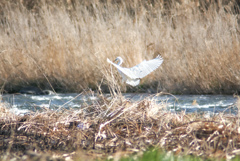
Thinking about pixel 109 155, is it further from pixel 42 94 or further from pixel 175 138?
pixel 42 94

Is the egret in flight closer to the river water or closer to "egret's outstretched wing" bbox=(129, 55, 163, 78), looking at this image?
"egret's outstretched wing" bbox=(129, 55, 163, 78)

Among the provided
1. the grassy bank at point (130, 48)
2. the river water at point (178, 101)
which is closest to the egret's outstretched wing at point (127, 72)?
the river water at point (178, 101)

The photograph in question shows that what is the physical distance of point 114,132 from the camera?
9.80 ft

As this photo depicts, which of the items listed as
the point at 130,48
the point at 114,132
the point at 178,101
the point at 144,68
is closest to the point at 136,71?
the point at 144,68

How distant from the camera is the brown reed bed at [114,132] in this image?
8.53 ft

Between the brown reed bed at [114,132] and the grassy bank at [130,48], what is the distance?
2.50m

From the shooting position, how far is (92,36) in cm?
681

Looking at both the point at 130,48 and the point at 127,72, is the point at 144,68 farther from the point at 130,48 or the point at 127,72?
the point at 130,48

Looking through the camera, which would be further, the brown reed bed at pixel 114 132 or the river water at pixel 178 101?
the river water at pixel 178 101

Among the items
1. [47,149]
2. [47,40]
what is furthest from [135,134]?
[47,40]

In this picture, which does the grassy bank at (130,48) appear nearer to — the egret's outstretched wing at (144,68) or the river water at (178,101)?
the river water at (178,101)

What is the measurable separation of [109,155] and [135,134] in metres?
0.50

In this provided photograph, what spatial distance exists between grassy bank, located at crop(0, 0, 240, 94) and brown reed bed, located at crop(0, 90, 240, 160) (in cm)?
250

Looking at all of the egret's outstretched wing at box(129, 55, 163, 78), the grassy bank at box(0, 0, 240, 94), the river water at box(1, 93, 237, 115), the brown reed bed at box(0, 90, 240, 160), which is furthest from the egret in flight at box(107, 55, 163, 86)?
the grassy bank at box(0, 0, 240, 94)
